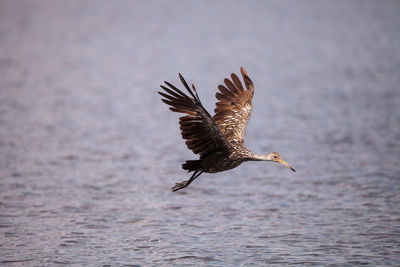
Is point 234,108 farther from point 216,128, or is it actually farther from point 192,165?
point 216,128

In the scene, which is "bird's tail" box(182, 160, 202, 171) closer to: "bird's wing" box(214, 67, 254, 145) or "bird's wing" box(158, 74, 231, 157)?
"bird's wing" box(158, 74, 231, 157)

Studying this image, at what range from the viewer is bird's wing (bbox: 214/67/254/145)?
10.5 metres

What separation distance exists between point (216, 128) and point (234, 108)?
2.07 m

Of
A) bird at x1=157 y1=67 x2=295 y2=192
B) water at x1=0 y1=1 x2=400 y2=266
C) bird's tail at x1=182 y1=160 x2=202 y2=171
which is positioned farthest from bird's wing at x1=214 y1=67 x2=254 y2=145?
water at x1=0 y1=1 x2=400 y2=266

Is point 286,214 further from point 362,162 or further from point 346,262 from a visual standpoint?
point 362,162

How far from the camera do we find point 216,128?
8.80 metres

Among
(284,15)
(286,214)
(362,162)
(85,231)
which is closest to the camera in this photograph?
(85,231)

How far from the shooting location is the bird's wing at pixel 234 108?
10.5m

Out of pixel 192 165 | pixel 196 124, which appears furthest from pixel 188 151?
pixel 196 124

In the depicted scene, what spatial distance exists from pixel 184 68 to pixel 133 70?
66.3 inches

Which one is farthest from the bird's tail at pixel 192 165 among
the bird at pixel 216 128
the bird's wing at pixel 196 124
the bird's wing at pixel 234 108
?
the bird's wing at pixel 234 108

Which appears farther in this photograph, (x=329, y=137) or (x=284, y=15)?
(x=284, y=15)

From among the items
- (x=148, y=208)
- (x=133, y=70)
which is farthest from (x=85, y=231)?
(x=133, y=70)

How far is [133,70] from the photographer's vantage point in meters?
23.8
